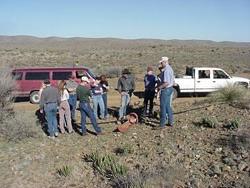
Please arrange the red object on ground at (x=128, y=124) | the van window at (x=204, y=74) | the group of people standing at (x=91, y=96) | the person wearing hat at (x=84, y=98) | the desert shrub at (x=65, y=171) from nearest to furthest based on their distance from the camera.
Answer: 1. the desert shrub at (x=65, y=171)
2. the group of people standing at (x=91, y=96)
3. the person wearing hat at (x=84, y=98)
4. the red object on ground at (x=128, y=124)
5. the van window at (x=204, y=74)

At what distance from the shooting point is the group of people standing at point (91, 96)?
1287 cm

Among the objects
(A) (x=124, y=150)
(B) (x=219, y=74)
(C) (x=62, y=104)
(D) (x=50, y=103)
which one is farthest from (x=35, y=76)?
(A) (x=124, y=150)

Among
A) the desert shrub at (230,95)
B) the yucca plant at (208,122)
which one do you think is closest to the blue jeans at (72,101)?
the yucca plant at (208,122)

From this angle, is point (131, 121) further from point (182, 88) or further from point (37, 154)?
point (182, 88)

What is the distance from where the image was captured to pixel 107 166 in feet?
35.8

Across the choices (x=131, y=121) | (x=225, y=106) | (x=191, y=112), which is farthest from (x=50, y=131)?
(x=225, y=106)

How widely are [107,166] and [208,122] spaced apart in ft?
12.6

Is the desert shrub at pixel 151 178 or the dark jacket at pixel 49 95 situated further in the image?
the dark jacket at pixel 49 95

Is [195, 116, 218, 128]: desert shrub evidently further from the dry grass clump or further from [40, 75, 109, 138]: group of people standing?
[40, 75, 109, 138]: group of people standing

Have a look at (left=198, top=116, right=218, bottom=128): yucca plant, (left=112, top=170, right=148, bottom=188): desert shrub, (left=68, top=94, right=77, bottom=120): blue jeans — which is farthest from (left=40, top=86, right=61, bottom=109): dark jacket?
(left=198, top=116, right=218, bottom=128): yucca plant

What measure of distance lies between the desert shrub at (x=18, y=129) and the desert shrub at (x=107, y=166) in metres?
2.89

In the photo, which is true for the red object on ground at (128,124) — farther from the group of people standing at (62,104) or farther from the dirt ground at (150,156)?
the group of people standing at (62,104)

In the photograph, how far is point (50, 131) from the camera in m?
13.9

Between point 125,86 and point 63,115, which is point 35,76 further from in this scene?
point 63,115
